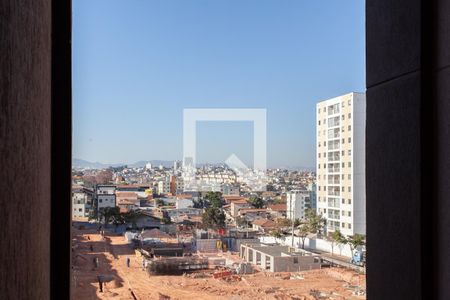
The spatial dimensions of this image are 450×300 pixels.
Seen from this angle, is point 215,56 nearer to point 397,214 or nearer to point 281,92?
point 281,92

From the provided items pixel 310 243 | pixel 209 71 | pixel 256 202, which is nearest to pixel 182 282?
pixel 256 202

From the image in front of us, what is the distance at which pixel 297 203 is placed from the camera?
2.55 meters

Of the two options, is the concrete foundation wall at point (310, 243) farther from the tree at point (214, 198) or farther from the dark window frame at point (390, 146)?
the dark window frame at point (390, 146)

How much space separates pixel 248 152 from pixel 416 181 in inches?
83.8

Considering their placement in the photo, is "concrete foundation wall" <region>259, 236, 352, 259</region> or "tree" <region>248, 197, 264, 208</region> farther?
"tree" <region>248, 197, 264, 208</region>

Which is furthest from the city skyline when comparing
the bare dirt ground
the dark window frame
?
the dark window frame

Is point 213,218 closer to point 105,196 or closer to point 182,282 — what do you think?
point 182,282

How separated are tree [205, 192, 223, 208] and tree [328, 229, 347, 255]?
604 millimetres

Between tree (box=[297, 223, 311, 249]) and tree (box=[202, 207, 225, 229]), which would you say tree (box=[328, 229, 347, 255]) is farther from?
tree (box=[202, 207, 225, 229])

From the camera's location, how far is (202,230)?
7.89 ft

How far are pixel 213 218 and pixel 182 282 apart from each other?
1.24ft

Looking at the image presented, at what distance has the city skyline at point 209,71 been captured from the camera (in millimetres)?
2727

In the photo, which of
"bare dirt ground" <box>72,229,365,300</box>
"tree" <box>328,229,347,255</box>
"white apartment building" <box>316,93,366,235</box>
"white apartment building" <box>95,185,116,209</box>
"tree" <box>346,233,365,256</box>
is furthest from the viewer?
"tree" <box>328,229,347,255</box>

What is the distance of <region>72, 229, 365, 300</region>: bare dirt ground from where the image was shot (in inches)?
56.5
